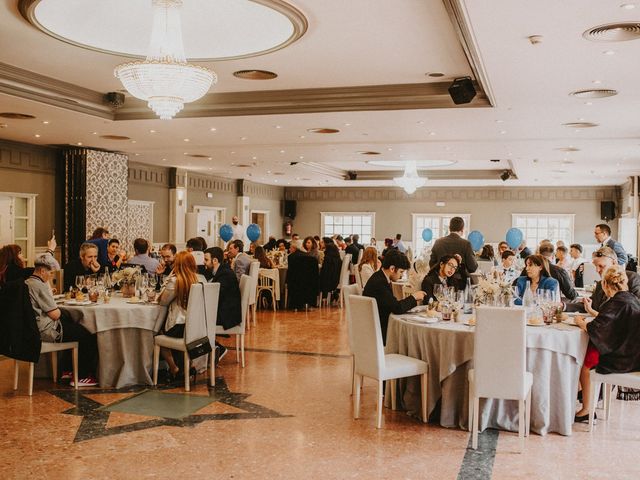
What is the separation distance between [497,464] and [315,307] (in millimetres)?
8251

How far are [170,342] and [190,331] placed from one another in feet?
0.88

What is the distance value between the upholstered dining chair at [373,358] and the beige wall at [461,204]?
60.8 ft

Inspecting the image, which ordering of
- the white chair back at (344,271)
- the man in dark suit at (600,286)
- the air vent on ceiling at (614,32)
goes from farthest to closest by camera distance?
the white chair back at (344,271)
the man in dark suit at (600,286)
the air vent on ceiling at (614,32)

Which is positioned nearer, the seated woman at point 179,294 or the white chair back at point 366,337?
the white chair back at point 366,337

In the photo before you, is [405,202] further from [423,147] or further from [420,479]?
[420,479]

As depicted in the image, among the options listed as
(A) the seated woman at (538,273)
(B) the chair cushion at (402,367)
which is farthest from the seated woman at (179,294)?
(A) the seated woman at (538,273)

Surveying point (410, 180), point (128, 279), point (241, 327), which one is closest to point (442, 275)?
point (241, 327)

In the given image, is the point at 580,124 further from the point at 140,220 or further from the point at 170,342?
the point at 140,220

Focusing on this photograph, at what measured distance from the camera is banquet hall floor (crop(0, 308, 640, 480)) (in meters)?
4.11

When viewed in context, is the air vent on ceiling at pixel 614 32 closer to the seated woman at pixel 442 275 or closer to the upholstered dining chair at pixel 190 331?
the seated woman at pixel 442 275

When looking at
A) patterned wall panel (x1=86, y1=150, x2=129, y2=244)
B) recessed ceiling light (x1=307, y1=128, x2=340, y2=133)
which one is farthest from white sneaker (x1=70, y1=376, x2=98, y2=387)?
patterned wall panel (x1=86, y1=150, x2=129, y2=244)

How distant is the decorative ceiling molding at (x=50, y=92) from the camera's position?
7789 mm

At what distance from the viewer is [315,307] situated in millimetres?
12414

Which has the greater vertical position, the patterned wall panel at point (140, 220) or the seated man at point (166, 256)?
the patterned wall panel at point (140, 220)
